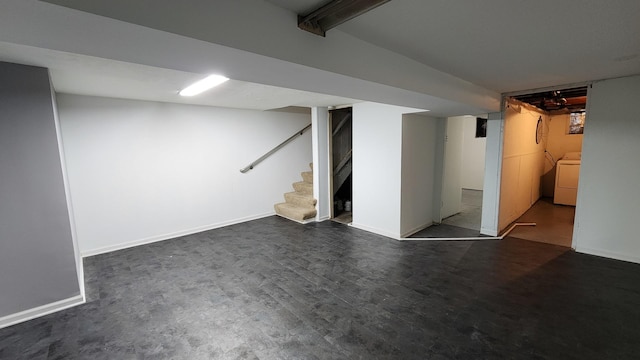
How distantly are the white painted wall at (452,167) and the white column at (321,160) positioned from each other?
2149mm

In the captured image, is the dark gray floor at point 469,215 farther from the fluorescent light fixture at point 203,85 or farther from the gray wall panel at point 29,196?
the gray wall panel at point 29,196

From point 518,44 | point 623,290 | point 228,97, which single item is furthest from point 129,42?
point 623,290

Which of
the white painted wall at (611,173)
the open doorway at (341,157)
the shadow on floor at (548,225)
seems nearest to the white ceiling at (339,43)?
the white painted wall at (611,173)

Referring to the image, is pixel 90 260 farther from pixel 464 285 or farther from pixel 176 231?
pixel 464 285

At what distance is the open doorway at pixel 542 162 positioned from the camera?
4.23 metres

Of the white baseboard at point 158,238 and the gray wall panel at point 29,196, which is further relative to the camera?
the white baseboard at point 158,238

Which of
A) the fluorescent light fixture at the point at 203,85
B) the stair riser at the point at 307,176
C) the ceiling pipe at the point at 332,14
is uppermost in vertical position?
the fluorescent light fixture at the point at 203,85

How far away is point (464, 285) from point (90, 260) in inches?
178

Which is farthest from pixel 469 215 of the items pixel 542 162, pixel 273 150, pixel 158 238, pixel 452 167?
pixel 158 238

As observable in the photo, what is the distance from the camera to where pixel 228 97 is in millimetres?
3793

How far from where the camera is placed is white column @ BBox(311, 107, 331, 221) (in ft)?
16.3

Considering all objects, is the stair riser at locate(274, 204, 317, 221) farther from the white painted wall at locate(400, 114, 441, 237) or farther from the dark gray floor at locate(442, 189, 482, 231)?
the dark gray floor at locate(442, 189, 482, 231)

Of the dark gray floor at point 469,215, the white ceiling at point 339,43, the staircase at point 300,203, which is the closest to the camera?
the white ceiling at point 339,43

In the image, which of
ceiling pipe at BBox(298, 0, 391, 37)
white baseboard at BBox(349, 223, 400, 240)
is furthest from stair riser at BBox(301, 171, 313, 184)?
ceiling pipe at BBox(298, 0, 391, 37)
